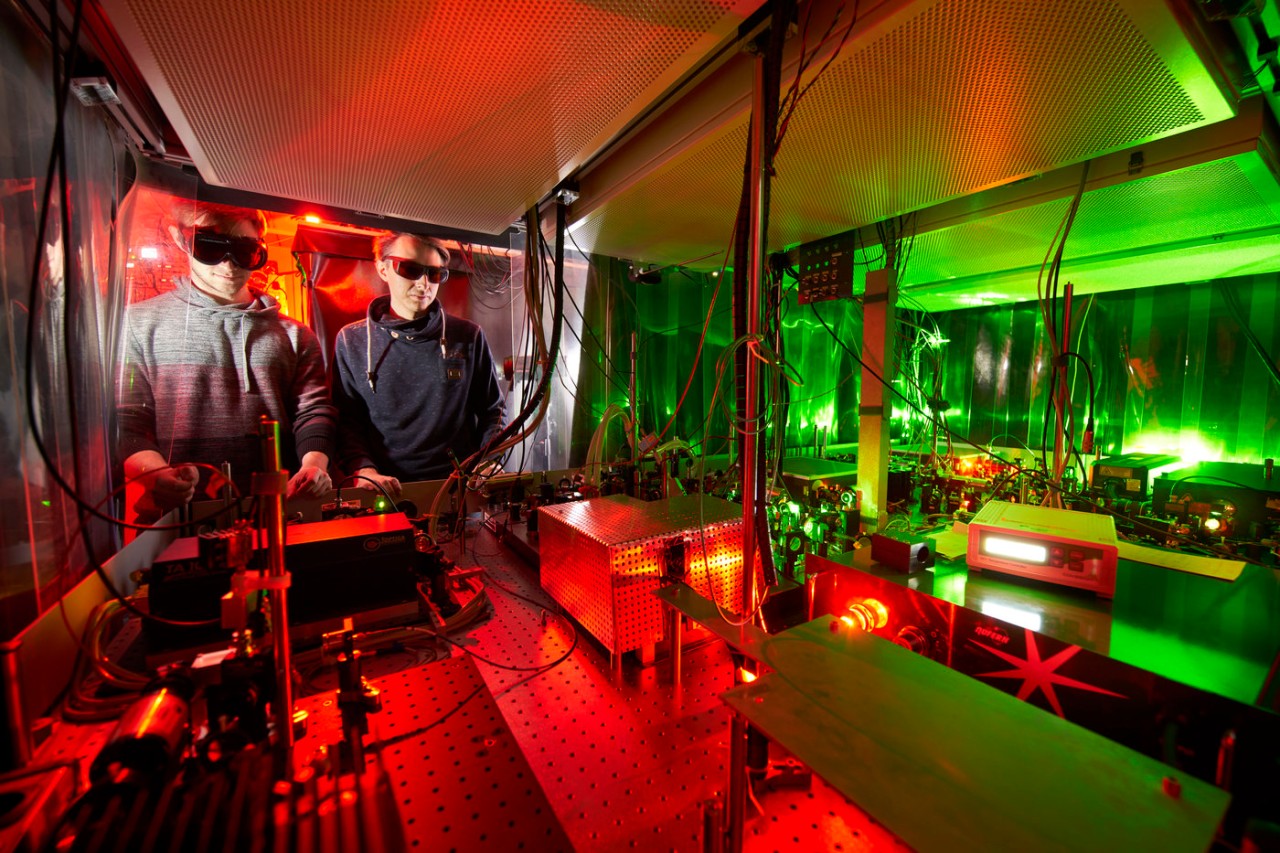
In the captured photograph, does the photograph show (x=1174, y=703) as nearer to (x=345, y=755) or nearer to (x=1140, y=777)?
(x=1140, y=777)

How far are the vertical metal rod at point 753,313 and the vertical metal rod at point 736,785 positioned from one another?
0.26 metres

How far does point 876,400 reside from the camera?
196 centimetres

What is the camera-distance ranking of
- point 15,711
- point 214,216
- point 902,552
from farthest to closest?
point 214,216 → point 902,552 → point 15,711

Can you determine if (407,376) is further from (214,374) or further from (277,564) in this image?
(277,564)

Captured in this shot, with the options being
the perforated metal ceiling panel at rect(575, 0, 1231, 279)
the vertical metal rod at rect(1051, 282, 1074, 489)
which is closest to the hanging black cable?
the perforated metal ceiling panel at rect(575, 0, 1231, 279)

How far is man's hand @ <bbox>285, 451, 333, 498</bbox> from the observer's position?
76.0 inches

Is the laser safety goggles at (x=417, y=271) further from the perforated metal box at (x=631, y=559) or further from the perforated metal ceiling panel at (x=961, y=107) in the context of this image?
the perforated metal box at (x=631, y=559)

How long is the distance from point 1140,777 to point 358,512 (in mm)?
1970

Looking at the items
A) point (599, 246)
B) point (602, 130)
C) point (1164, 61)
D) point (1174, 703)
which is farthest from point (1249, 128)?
point (599, 246)

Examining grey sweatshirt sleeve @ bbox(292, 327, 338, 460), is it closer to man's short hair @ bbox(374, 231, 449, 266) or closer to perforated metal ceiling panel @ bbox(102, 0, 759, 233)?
man's short hair @ bbox(374, 231, 449, 266)

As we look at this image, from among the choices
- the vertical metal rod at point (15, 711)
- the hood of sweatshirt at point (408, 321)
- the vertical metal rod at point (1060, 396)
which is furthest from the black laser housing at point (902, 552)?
the hood of sweatshirt at point (408, 321)

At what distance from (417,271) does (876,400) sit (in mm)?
2174

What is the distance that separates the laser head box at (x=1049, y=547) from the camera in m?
0.85

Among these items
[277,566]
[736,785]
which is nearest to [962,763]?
[736,785]
